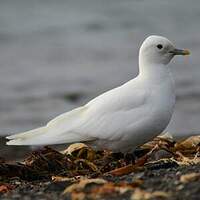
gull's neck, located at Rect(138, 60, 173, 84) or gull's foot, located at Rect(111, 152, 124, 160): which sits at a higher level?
gull's neck, located at Rect(138, 60, 173, 84)

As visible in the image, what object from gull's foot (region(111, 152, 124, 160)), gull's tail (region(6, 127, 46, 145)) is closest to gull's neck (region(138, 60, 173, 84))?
gull's foot (region(111, 152, 124, 160))

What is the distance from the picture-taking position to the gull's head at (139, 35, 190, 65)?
6047 mm

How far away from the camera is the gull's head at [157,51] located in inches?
238

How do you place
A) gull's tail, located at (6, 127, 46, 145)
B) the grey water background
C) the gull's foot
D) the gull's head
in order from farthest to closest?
the grey water background → the gull's foot → the gull's head → gull's tail, located at (6, 127, 46, 145)

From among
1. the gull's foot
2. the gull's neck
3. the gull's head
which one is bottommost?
the gull's foot

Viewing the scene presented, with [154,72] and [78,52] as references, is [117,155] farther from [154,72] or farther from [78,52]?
[78,52]

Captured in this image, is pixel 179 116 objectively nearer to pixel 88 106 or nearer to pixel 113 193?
pixel 88 106

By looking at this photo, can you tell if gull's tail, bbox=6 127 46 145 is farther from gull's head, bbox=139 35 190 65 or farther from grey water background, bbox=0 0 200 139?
grey water background, bbox=0 0 200 139

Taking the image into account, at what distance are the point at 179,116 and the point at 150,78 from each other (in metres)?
4.89

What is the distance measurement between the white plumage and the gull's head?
0.31 feet

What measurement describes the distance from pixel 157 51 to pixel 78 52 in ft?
31.6

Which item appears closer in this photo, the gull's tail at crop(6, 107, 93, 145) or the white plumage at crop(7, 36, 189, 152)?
the white plumage at crop(7, 36, 189, 152)

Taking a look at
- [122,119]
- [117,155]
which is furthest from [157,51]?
[117,155]

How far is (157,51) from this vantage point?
19.9ft
